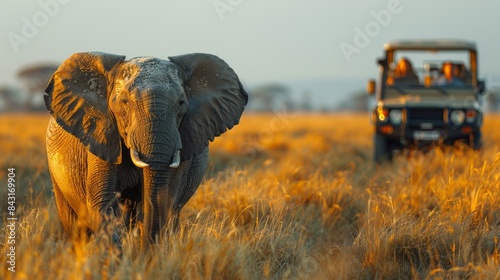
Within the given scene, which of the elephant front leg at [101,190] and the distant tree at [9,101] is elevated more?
the elephant front leg at [101,190]

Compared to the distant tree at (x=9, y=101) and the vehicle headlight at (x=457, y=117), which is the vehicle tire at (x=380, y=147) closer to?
the vehicle headlight at (x=457, y=117)

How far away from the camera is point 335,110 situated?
111 metres

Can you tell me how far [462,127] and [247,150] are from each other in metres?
5.44

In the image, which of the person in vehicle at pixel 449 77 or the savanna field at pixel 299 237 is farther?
the person in vehicle at pixel 449 77

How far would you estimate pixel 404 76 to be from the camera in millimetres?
13367

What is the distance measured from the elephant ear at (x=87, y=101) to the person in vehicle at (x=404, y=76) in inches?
340

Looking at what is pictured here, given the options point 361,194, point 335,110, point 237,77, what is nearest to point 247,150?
point 361,194

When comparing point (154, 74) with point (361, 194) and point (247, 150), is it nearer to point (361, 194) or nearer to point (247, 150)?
point (361, 194)

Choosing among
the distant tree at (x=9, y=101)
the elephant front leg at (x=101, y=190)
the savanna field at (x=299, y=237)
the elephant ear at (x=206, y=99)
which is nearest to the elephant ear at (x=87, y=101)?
the elephant front leg at (x=101, y=190)

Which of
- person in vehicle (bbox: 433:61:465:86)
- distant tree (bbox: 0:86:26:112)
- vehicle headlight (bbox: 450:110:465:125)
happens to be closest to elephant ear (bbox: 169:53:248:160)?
vehicle headlight (bbox: 450:110:465:125)

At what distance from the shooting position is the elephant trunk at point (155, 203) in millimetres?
5020

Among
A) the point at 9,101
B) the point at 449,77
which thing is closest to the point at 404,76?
the point at 449,77

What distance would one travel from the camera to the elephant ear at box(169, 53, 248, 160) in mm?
5520

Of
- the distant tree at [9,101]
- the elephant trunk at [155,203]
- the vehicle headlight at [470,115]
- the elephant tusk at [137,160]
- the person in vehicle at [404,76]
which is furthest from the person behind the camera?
the distant tree at [9,101]
